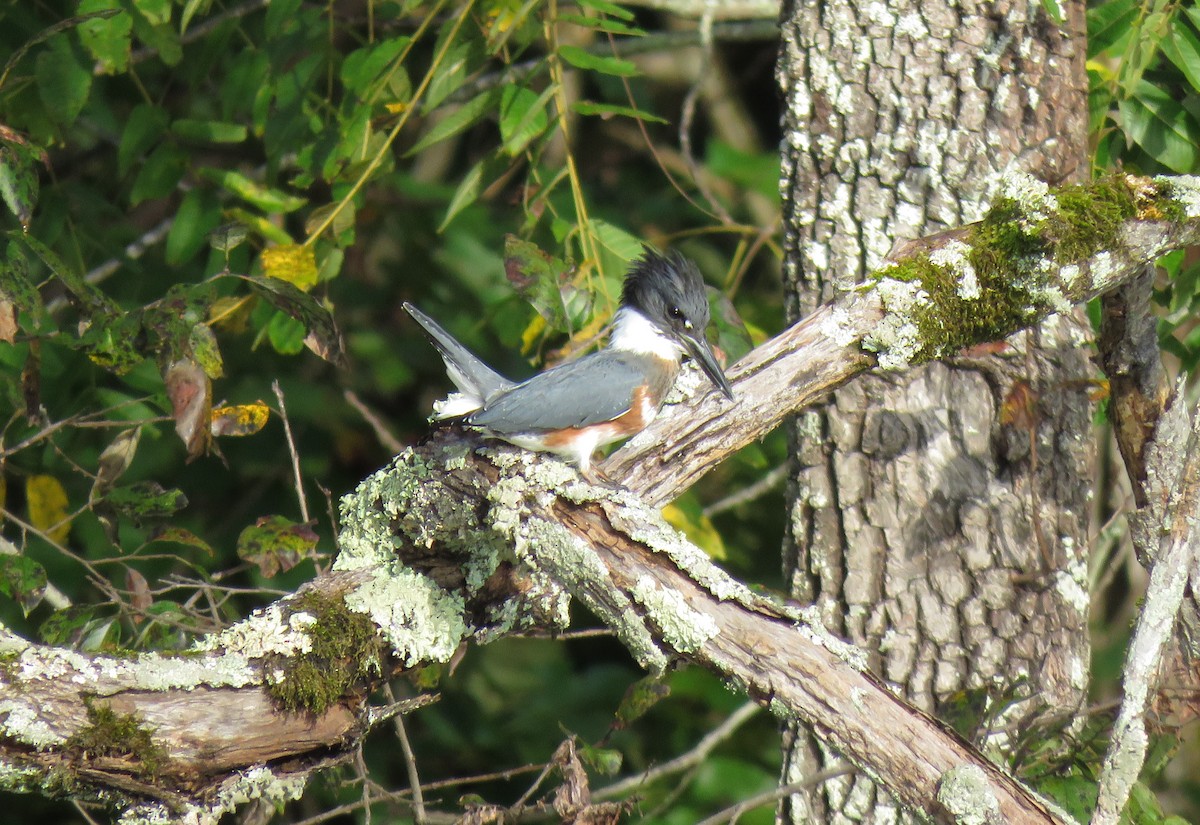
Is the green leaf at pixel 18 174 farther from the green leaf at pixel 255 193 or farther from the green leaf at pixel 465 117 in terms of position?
the green leaf at pixel 465 117

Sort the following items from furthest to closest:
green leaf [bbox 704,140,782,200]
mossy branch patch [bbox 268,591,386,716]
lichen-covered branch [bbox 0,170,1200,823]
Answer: green leaf [bbox 704,140,782,200], mossy branch patch [bbox 268,591,386,716], lichen-covered branch [bbox 0,170,1200,823]

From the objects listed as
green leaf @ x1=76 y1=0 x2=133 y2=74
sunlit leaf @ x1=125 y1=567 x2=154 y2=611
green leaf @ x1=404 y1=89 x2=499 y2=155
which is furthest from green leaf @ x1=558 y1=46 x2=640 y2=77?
sunlit leaf @ x1=125 y1=567 x2=154 y2=611

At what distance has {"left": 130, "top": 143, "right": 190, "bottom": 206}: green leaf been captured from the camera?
9.32ft

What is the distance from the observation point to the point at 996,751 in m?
2.30

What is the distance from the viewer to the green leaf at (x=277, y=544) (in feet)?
7.36

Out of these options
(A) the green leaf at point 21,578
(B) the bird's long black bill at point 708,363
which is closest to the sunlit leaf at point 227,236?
(A) the green leaf at point 21,578

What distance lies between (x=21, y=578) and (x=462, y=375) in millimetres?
964

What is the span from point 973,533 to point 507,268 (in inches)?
45.7

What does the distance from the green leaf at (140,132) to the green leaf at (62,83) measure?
25cm

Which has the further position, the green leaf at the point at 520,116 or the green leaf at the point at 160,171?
the green leaf at the point at 160,171

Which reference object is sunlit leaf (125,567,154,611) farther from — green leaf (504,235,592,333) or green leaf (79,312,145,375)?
green leaf (504,235,592,333)

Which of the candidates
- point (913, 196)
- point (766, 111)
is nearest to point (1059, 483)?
point (913, 196)

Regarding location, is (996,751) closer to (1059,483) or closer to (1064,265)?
(1059,483)

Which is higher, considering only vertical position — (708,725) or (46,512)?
(46,512)
